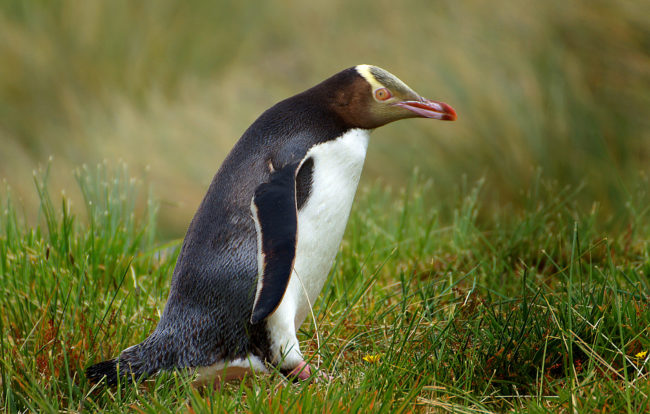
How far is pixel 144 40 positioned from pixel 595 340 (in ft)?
22.6

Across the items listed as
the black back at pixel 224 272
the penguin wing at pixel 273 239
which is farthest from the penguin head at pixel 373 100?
the penguin wing at pixel 273 239

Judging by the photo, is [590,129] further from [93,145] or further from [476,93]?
[93,145]

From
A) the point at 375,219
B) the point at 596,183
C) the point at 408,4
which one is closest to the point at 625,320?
the point at 375,219

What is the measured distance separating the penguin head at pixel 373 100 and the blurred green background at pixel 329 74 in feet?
3.66

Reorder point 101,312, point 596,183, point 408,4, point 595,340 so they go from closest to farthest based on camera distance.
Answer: point 595,340 → point 101,312 → point 596,183 → point 408,4

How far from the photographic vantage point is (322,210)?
257 cm

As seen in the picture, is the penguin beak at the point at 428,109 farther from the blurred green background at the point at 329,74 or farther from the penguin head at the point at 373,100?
the blurred green background at the point at 329,74

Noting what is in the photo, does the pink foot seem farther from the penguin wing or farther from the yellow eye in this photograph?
the yellow eye

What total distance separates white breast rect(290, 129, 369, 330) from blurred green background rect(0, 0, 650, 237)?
4.32 feet

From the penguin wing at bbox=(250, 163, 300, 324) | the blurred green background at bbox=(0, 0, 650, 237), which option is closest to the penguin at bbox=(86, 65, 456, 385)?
the penguin wing at bbox=(250, 163, 300, 324)

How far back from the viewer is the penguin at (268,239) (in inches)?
95.6

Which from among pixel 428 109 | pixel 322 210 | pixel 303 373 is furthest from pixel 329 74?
pixel 303 373

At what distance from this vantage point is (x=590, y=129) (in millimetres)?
4844

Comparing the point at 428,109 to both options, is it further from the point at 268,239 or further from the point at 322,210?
the point at 268,239
